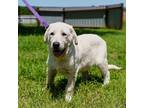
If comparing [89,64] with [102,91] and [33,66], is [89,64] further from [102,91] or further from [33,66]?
[33,66]

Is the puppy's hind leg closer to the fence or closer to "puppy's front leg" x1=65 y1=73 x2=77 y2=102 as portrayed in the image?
"puppy's front leg" x1=65 y1=73 x2=77 y2=102

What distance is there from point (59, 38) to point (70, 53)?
259mm

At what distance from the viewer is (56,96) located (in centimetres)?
330

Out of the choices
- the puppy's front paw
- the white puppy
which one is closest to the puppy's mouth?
the white puppy

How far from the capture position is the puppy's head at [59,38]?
292 cm

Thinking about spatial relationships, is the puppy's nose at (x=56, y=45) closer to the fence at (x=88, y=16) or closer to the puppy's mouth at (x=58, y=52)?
the puppy's mouth at (x=58, y=52)

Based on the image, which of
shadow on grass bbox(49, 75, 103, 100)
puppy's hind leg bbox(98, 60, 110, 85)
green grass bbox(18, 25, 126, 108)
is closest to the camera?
green grass bbox(18, 25, 126, 108)

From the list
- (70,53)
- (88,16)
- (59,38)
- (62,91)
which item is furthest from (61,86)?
(88,16)

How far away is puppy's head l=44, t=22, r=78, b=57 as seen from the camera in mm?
2916

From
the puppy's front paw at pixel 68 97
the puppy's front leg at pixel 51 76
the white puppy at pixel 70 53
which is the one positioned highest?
the white puppy at pixel 70 53

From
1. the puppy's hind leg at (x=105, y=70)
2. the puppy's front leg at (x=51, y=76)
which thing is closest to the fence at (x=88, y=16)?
the puppy's hind leg at (x=105, y=70)
